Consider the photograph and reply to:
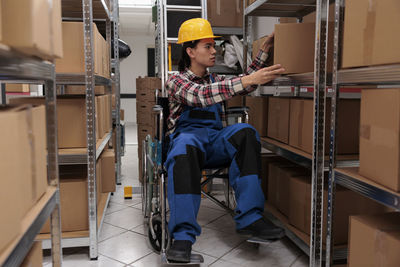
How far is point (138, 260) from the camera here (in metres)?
2.07

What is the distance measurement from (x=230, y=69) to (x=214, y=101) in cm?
146

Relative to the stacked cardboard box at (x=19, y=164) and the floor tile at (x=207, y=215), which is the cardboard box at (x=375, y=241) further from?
the floor tile at (x=207, y=215)

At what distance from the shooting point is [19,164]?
3.04 ft

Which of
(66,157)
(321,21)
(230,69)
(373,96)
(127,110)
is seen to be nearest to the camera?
(373,96)

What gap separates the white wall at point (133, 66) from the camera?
1192cm

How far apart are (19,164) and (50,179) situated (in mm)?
526

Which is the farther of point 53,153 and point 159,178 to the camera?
point 159,178

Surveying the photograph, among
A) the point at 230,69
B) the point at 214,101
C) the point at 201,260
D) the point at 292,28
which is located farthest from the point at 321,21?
the point at 230,69

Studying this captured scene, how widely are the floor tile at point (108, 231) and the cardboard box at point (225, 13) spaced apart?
6.98 feet

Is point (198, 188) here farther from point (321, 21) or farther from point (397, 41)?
point (397, 41)

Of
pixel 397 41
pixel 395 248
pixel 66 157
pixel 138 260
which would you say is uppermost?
pixel 397 41

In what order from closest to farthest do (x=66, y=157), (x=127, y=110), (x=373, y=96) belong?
(x=373, y=96) < (x=66, y=157) < (x=127, y=110)

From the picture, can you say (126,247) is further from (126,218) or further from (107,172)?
(107,172)

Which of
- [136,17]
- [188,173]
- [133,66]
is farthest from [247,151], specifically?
[133,66]
